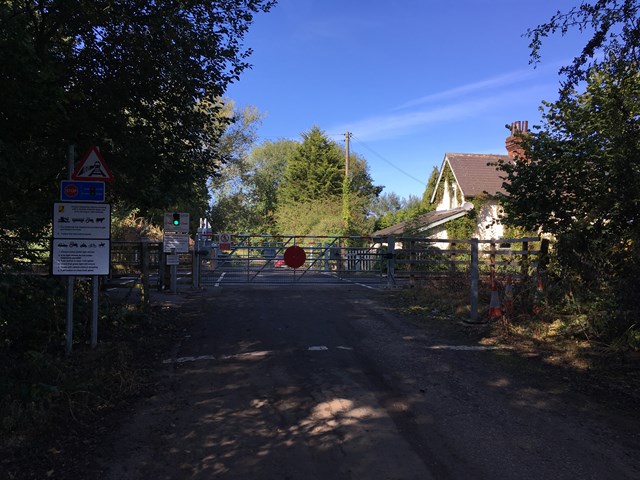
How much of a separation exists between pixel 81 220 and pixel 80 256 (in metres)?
0.50

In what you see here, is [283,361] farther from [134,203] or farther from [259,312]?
[134,203]

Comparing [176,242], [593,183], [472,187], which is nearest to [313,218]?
[472,187]

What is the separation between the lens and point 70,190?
21.8ft

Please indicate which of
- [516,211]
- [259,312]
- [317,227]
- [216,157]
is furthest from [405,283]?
[317,227]

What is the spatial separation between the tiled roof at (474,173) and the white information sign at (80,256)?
22.5 meters

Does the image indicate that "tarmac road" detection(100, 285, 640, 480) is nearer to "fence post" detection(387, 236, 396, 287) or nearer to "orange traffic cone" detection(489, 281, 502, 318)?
"orange traffic cone" detection(489, 281, 502, 318)

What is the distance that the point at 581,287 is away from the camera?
8.26 m

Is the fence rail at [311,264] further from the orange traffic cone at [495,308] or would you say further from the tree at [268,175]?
the tree at [268,175]

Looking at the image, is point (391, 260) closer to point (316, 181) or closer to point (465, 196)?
point (465, 196)

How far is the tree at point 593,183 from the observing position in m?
7.56

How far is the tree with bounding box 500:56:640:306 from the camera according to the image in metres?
7.56

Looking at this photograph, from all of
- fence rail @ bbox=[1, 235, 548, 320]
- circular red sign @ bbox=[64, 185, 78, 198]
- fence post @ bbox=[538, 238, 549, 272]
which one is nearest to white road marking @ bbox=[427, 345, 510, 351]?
fence rail @ bbox=[1, 235, 548, 320]

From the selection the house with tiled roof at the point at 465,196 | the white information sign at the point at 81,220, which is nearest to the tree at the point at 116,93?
the white information sign at the point at 81,220

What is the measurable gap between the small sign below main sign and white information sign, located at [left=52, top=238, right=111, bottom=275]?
566mm
